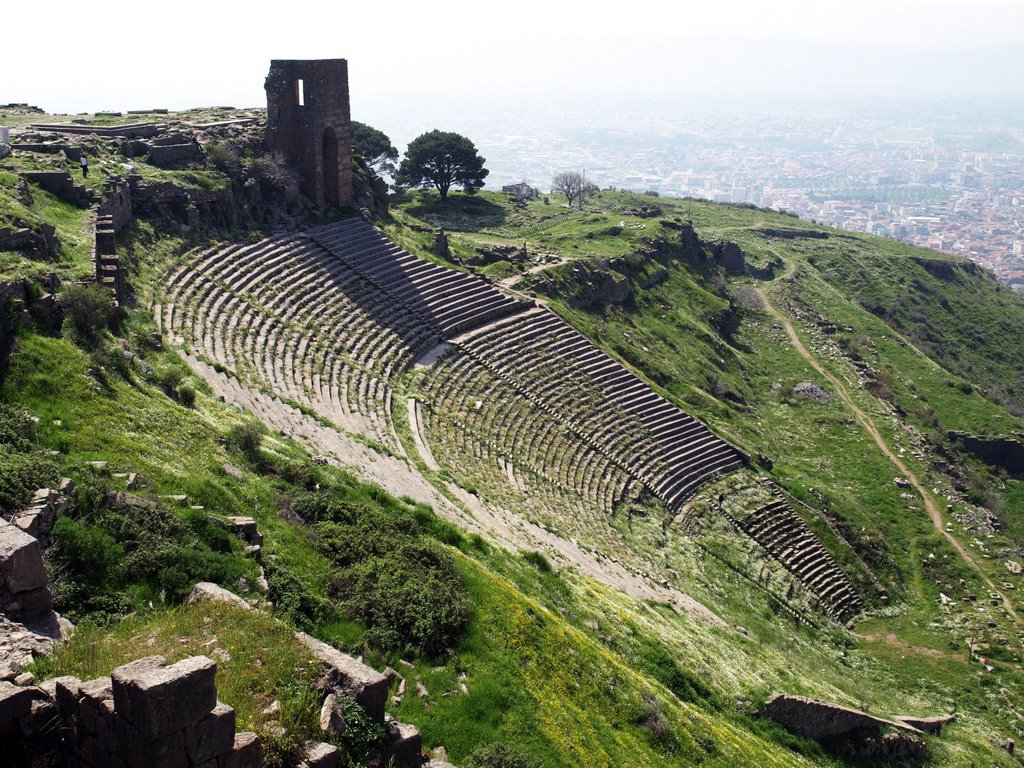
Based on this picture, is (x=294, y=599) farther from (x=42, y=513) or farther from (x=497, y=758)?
(x=497, y=758)

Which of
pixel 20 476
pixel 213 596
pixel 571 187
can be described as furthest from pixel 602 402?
pixel 571 187

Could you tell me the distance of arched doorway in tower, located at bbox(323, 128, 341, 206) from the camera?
35.9m

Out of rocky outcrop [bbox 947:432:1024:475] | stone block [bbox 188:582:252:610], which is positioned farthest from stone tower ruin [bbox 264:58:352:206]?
rocky outcrop [bbox 947:432:1024:475]

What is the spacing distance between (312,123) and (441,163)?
844 inches

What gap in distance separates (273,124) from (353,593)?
2759 cm

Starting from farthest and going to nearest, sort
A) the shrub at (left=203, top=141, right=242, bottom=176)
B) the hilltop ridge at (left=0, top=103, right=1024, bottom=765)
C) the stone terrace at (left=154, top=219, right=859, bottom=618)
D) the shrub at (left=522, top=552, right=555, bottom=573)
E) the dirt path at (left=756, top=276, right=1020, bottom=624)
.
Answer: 1. the shrub at (left=203, top=141, right=242, bottom=176)
2. the dirt path at (left=756, top=276, right=1020, bottom=624)
3. the stone terrace at (left=154, top=219, right=859, bottom=618)
4. the shrub at (left=522, top=552, right=555, bottom=573)
5. the hilltop ridge at (left=0, top=103, right=1024, bottom=765)

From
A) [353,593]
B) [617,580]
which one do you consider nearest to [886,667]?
[617,580]

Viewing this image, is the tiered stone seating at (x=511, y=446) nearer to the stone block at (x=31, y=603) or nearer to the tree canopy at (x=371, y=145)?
the stone block at (x=31, y=603)

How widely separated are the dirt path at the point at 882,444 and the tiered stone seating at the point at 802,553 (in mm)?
5309

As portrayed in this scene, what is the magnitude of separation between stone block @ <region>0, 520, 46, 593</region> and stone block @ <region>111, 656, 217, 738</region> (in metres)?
2.20

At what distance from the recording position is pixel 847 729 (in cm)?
1861

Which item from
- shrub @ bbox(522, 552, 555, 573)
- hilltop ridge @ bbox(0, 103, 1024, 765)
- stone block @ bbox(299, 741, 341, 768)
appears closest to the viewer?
stone block @ bbox(299, 741, 341, 768)

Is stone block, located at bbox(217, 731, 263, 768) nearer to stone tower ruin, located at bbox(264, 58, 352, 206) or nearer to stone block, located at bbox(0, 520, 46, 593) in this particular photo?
stone block, located at bbox(0, 520, 46, 593)

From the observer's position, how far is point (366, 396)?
25547mm
